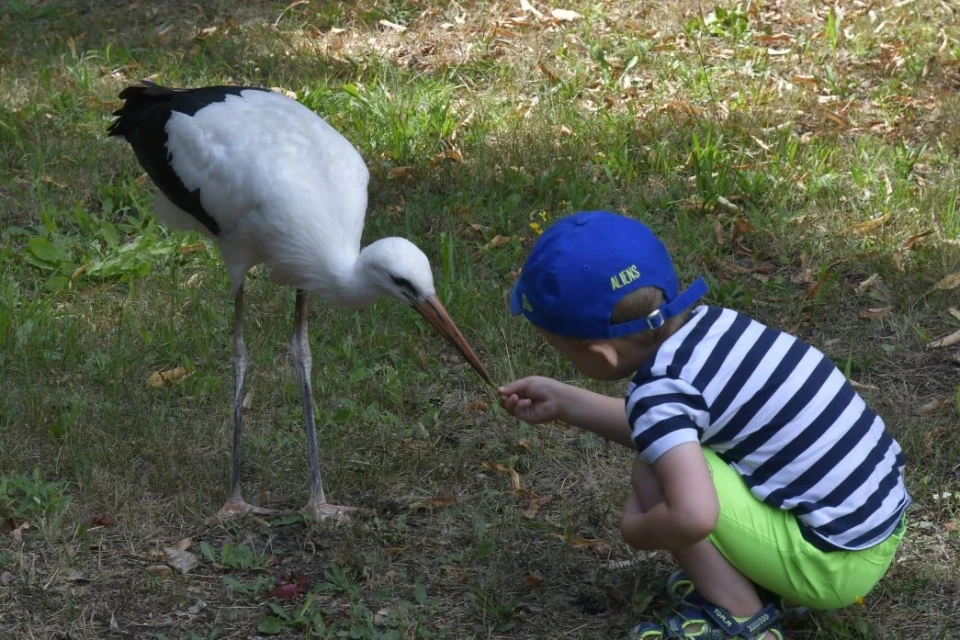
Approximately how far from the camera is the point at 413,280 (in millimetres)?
3682

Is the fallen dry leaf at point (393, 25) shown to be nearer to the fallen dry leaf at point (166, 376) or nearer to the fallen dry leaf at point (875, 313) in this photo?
the fallen dry leaf at point (166, 376)

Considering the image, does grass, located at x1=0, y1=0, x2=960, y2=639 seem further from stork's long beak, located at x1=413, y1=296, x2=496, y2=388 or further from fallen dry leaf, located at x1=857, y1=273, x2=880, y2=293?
stork's long beak, located at x1=413, y1=296, x2=496, y2=388

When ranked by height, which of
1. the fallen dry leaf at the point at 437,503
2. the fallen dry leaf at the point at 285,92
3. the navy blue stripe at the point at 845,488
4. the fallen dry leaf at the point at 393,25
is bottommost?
the fallen dry leaf at the point at 285,92

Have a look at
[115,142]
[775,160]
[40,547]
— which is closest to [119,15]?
[115,142]

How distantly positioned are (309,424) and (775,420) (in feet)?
5.87

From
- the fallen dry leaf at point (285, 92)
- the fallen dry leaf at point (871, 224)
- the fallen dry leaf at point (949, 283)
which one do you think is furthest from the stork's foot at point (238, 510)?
the fallen dry leaf at point (285, 92)

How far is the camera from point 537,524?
3.72 metres

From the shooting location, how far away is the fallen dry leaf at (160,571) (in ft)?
11.7

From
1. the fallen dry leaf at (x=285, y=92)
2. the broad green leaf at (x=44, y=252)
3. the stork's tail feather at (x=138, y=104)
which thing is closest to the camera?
the stork's tail feather at (x=138, y=104)

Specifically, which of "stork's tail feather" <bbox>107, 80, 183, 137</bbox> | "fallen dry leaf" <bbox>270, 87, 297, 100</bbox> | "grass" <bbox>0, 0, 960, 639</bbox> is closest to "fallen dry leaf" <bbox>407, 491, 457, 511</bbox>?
"grass" <bbox>0, 0, 960, 639</bbox>

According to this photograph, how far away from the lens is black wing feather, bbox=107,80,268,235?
4.36 metres

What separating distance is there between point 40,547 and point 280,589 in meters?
0.80

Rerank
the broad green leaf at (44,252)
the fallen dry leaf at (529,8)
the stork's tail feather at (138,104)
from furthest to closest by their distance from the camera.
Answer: the fallen dry leaf at (529,8), the broad green leaf at (44,252), the stork's tail feather at (138,104)

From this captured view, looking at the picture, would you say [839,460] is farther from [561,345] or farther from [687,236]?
[687,236]
